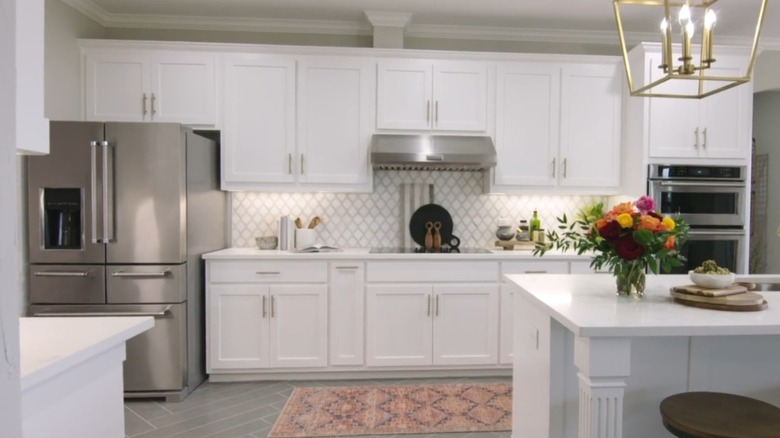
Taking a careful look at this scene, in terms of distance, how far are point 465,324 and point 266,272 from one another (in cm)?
152

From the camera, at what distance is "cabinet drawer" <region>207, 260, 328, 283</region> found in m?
3.24

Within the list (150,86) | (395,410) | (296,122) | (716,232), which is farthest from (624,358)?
(150,86)

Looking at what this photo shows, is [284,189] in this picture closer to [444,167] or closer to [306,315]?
[306,315]

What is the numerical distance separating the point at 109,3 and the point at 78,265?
80.6 inches

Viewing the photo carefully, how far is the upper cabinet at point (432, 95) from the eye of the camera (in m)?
3.52

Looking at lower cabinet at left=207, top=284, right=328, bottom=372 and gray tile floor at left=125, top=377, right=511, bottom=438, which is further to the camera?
lower cabinet at left=207, top=284, right=328, bottom=372

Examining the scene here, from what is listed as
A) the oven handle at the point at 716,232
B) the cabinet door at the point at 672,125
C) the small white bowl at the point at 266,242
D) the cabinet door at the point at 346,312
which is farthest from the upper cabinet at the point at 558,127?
the small white bowl at the point at 266,242

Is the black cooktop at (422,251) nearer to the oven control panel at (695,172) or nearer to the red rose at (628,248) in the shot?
the oven control panel at (695,172)

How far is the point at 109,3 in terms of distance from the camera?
3465 millimetres

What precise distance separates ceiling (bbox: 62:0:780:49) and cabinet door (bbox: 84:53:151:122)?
1.52 feet

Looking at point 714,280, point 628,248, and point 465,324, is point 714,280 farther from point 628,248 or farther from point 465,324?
point 465,324

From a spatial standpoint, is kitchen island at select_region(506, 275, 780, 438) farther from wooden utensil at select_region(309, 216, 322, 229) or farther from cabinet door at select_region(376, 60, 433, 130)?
wooden utensil at select_region(309, 216, 322, 229)

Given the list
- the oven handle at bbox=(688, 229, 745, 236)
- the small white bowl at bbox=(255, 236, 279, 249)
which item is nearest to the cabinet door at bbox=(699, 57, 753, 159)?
the oven handle at bbox=(688, 229, 745, 236)

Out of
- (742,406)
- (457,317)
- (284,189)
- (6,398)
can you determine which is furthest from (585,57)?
(6,398)
